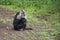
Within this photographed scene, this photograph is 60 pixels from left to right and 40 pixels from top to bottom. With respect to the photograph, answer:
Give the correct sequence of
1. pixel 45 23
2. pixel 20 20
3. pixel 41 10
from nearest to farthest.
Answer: pixel 20 20 < pixel 45 23 < pixel 41 10

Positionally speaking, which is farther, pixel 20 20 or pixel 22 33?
pixel 20 20

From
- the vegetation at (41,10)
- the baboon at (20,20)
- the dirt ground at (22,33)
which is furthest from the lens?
the vegetation at (41,10)

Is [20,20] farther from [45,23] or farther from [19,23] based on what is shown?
[45,23]

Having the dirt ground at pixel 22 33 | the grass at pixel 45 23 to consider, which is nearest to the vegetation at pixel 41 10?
the grass at pixel 45 23

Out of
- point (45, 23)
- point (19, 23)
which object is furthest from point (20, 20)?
point (45, 23)

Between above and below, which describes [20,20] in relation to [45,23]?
above

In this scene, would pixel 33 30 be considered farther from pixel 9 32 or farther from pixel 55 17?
A: pixel 55 17

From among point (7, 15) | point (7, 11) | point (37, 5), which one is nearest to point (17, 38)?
point (7, 15)

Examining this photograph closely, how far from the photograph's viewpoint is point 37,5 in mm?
15609

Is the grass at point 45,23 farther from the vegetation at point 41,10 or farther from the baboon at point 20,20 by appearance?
the baboon at point 20,20

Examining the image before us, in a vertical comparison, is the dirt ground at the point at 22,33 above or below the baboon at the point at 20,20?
below

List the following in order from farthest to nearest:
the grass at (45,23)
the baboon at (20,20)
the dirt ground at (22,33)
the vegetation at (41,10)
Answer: the vegetation at (41,10)
the baboon at (20,20)
the grass at (45,23)
the dirt ground at (22,33)

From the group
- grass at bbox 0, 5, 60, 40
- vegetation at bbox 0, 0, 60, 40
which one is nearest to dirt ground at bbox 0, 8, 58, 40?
grass at bbox 0, 5, 60, 40

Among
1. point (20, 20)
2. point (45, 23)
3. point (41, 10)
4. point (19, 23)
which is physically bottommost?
point (45, 23)
